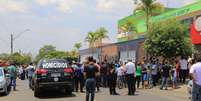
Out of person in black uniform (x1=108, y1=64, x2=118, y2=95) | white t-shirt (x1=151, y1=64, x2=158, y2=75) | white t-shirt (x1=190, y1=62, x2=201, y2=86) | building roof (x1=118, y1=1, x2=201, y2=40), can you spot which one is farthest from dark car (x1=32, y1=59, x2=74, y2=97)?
building roof (x1=118, y1=1, x2=201, y2=40)

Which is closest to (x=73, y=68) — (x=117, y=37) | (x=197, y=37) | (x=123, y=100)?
(x=123, y=100)

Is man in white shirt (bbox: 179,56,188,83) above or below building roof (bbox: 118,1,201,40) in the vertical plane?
below

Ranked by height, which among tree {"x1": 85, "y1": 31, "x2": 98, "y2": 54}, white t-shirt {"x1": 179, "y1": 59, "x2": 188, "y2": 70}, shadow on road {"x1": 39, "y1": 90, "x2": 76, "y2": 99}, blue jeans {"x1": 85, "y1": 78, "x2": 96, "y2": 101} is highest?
tree {"x1": 85, "y1": 31, "x2": 98, "y2": 54}

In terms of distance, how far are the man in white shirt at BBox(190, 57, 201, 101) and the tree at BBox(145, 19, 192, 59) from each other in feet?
48.3

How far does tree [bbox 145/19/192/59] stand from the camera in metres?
28.9

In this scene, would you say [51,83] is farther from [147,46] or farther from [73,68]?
[147,46]

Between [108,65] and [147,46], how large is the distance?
645 centimetres

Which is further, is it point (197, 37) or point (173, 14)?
point (173, 14)

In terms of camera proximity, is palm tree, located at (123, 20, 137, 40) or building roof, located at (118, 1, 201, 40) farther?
palm tree, located at (123, 20, 137, 40)

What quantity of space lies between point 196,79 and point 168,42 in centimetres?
1502

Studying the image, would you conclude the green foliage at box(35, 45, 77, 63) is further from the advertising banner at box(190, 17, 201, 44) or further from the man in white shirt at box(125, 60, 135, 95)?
the advertising banner at box(190, 17, 201, 44)

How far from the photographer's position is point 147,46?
2975 centimetres

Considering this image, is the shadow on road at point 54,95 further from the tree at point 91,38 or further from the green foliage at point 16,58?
the tree at point 91,38

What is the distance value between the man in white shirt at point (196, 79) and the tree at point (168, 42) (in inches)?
580
